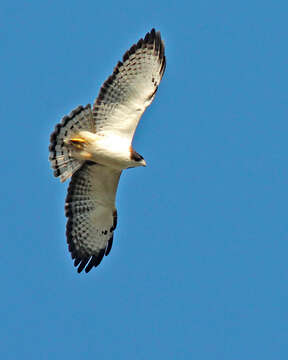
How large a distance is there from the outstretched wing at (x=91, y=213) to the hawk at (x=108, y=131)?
0.02 metres

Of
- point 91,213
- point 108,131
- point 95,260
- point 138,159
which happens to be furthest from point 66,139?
point 95,260

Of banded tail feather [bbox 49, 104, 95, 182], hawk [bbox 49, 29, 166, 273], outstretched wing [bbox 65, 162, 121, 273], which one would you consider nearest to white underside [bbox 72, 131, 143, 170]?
hawk [bbox 49, 29, 166, 273]

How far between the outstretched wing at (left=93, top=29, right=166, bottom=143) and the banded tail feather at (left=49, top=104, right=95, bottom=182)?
0.65ft

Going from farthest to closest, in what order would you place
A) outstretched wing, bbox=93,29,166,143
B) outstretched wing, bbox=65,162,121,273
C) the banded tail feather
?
outstretched wing, bbox=65,162,121,273, the banded tail feather, outstretched wing, bbox=93,29,166,143

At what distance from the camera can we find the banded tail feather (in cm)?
1320

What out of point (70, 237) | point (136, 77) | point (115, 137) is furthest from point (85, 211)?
point (136, 77)

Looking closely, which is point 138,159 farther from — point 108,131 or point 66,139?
point 66,139

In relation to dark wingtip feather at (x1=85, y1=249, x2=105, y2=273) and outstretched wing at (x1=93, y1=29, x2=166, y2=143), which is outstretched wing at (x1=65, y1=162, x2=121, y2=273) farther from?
outstretched wing at (x1=93, y1=29, x2=166, y2=143)

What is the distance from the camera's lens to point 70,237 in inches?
557

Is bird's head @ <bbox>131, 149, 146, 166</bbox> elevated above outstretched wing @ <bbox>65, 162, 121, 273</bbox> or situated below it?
above

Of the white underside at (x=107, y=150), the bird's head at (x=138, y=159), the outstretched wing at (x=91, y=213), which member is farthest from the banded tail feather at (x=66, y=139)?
the bird's head at (x=138, y=159)

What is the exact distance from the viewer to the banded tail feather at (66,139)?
13.2 meters

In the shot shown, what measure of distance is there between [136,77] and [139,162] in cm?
125

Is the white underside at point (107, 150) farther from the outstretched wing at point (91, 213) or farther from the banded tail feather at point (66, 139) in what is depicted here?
the outstretched wing at point (91, 213)
